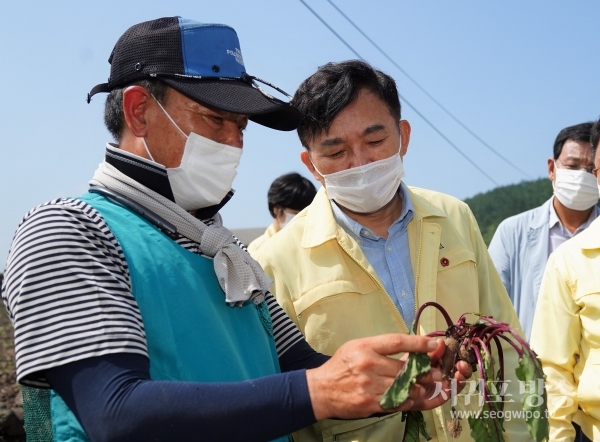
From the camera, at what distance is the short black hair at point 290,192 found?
693 cm

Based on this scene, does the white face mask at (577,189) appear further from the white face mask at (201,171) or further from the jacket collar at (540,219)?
the white face mask at (201,171)

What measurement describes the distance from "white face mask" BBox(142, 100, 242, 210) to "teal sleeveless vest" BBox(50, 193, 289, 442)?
25 centimetres

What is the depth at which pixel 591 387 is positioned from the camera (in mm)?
3305

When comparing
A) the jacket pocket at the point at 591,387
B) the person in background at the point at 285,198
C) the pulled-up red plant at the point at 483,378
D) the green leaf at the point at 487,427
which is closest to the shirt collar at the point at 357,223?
the pulled-up red plant at the point at 483,378

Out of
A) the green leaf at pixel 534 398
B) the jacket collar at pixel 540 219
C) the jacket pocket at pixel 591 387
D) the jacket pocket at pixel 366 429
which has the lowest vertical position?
the jacket pocket at pixel 591 387

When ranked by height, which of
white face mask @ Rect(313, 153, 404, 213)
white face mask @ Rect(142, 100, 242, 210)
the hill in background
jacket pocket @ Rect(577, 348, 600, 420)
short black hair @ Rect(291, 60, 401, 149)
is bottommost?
the hill in background

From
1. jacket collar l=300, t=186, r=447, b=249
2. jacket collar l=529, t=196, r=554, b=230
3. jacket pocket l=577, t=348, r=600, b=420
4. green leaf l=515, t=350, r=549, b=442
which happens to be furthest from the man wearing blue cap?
jacket collar l=529, t=196, r=554, b=230

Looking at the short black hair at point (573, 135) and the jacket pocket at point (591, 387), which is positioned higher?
the short black hair at point (573, 135)

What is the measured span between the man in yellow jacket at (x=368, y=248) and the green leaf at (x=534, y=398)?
789 mm

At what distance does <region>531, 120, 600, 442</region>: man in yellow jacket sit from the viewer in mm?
3381

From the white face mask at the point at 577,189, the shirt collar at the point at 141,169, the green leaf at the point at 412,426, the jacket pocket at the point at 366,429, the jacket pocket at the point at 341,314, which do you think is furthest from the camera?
the white face mask at the point at 577,189

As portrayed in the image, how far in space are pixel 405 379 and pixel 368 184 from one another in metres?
1.49

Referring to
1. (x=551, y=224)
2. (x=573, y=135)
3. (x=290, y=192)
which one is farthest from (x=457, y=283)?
(x=290, y=192)

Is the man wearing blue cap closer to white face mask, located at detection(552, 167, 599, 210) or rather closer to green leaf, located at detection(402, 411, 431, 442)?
green leaf, located at detection(402, 411, 431, 442)
